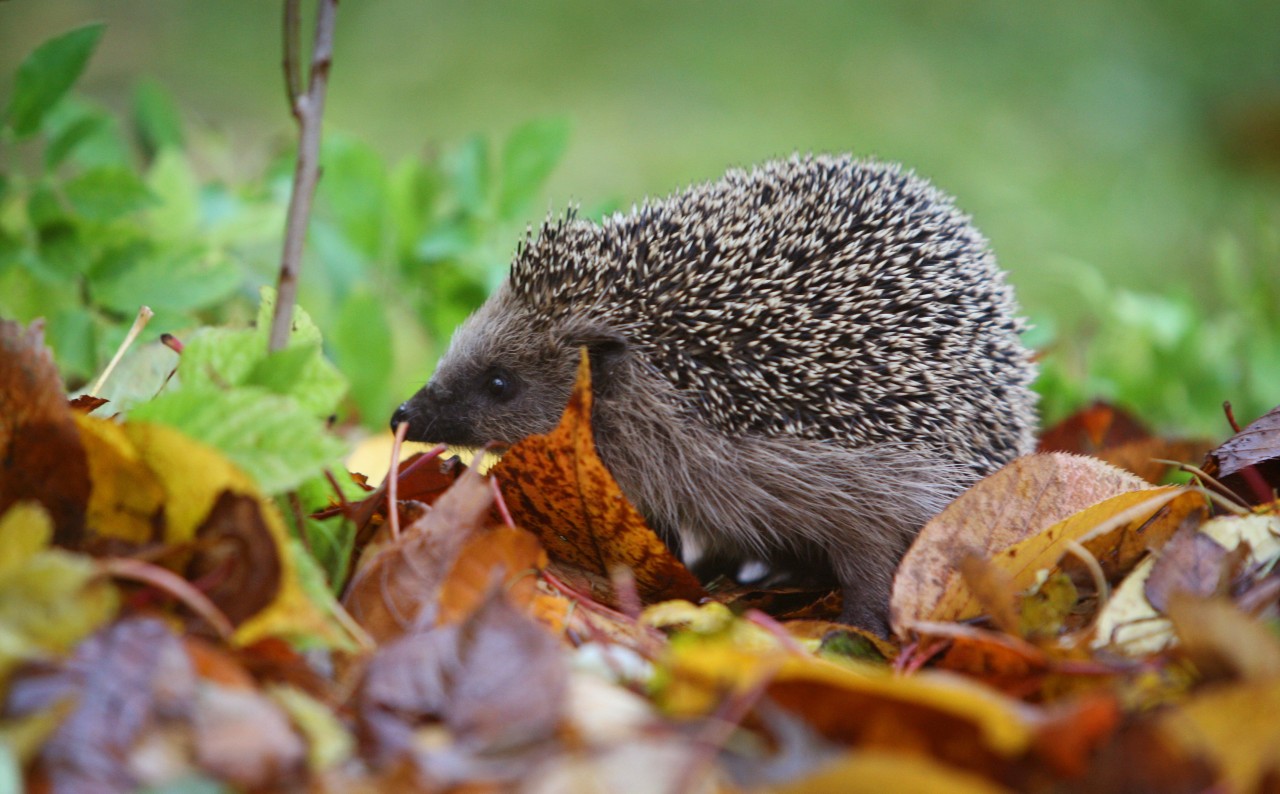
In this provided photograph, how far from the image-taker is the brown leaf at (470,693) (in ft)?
3.62

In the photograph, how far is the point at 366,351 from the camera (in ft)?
9.74

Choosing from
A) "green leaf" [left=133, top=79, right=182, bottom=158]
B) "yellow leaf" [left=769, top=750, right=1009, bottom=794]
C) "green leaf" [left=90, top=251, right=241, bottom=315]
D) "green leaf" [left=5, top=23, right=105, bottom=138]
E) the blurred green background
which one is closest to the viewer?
"yellow leaf" [left=769, top=750, right=1009, bottom=794]

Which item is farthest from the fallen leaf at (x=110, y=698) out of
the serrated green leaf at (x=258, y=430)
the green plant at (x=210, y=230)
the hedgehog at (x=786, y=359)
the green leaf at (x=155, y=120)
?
the green leaf at (x=155, y=120)

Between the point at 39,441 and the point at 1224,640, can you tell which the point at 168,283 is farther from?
the point at 1224,640

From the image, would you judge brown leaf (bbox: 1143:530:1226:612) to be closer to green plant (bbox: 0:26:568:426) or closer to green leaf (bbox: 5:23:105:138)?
green plant (bbox: 0:26:568:426)

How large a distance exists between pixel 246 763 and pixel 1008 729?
69 cm

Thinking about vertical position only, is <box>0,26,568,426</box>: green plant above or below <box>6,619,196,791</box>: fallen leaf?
above

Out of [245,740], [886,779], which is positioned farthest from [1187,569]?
[245,740]

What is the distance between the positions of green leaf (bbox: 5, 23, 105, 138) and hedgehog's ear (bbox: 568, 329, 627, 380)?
44.3 inches

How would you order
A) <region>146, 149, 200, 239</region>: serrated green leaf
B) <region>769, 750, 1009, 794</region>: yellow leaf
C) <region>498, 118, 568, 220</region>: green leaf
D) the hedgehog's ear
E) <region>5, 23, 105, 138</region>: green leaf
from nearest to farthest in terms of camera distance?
<region>769, 750, 1009, 794</region>: yellow leaf, <region>5, 23, 105, 138</region>: green leaf, the hedgehog's ear, <region>146, 149, 200, 239</region>: serrated green leaf, <region>498, 118, 568, 220</region>: green leaf

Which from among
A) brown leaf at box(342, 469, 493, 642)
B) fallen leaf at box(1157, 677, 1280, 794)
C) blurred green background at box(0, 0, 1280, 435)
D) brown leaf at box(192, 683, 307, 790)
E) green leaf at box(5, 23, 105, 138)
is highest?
blurred green background at box(0, 0, 1280, 435)

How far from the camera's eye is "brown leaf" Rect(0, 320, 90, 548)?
1395 mm

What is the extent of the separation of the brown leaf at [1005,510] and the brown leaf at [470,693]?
66 cm

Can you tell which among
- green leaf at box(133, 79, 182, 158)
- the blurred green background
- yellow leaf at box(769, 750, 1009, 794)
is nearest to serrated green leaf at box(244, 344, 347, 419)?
yellow leaf at box(769, 750, 1009, 794)
